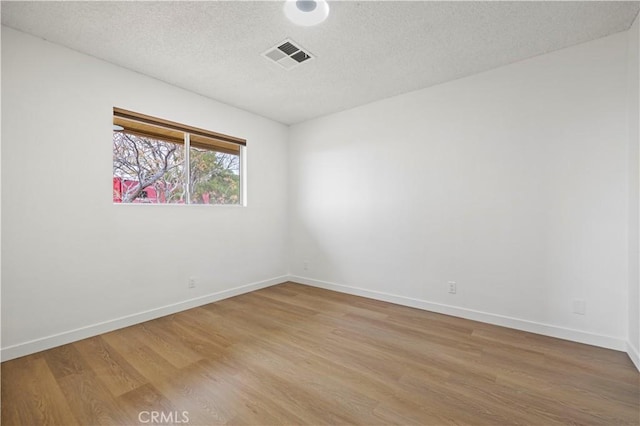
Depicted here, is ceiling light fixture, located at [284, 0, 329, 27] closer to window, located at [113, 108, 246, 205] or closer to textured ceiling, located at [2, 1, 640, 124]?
textured ceiling, located at [2, 1, 640, 124]

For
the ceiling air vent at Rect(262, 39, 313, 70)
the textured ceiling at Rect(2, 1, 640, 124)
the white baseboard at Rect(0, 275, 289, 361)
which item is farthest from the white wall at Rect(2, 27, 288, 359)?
the ceiling air vent at Rect(262, 39, 313, 70)

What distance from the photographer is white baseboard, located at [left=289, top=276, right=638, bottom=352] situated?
7.57 ft

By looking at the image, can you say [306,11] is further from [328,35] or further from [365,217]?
[365,217]

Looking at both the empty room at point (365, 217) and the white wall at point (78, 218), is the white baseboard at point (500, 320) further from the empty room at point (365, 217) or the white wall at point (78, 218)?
the white wall at point (78, 218)

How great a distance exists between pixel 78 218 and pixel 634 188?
4468mm

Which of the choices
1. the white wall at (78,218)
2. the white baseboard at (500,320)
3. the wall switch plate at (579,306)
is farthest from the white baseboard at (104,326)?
the wall switch plate at (579,306)

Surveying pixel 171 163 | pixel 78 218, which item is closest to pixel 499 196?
pixel 171 163

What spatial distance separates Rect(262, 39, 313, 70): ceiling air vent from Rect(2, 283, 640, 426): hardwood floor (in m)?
2.54

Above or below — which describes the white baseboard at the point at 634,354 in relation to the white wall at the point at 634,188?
below

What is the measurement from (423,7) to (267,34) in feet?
3.88

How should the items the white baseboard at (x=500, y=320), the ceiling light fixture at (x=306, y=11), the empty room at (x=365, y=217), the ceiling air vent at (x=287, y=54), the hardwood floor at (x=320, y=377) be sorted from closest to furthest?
the hardwood floor at (x=320, y=377)
the empty room at (x=365, y=217)
the ceiling light fixture at (x=306, y=11)
the white baseboard at (x=500, y=320)
the ceiling air vent at (x=287, y=54)

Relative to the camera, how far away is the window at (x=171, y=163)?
2865 mm

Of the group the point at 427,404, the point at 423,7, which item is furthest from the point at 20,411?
the point at 423,7

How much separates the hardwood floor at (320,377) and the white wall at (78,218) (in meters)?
0.30
